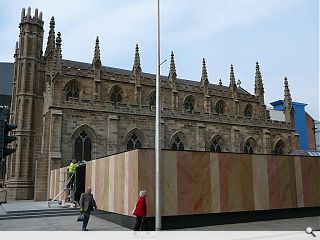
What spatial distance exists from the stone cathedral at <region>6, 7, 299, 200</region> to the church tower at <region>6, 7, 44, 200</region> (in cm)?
9

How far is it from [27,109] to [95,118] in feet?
32.6

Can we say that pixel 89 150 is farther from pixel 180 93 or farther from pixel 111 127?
pixel 180 93

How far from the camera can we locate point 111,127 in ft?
92.3

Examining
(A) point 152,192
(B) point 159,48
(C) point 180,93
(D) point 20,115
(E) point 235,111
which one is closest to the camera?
(A) point 152,192

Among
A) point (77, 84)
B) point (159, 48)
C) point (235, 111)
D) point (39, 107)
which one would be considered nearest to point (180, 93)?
point (235, 111)

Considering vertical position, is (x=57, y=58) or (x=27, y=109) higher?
(x=57, y=58)

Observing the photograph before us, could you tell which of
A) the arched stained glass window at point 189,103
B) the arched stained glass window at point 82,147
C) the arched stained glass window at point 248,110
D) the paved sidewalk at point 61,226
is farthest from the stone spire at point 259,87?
the paved sidewalk at point 61,226

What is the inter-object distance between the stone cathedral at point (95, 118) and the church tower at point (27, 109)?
0.29 feet

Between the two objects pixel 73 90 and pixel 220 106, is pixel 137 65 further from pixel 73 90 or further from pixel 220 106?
pixel 220 106

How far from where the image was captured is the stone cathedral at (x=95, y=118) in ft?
88.0

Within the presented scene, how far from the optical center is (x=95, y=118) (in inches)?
1098

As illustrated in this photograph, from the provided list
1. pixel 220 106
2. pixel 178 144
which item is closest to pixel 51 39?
pixel 178 144

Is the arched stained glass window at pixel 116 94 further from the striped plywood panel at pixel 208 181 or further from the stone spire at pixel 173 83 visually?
the striped plywood panel at pixel 208 181

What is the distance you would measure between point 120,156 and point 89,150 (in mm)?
Answer: 14581
